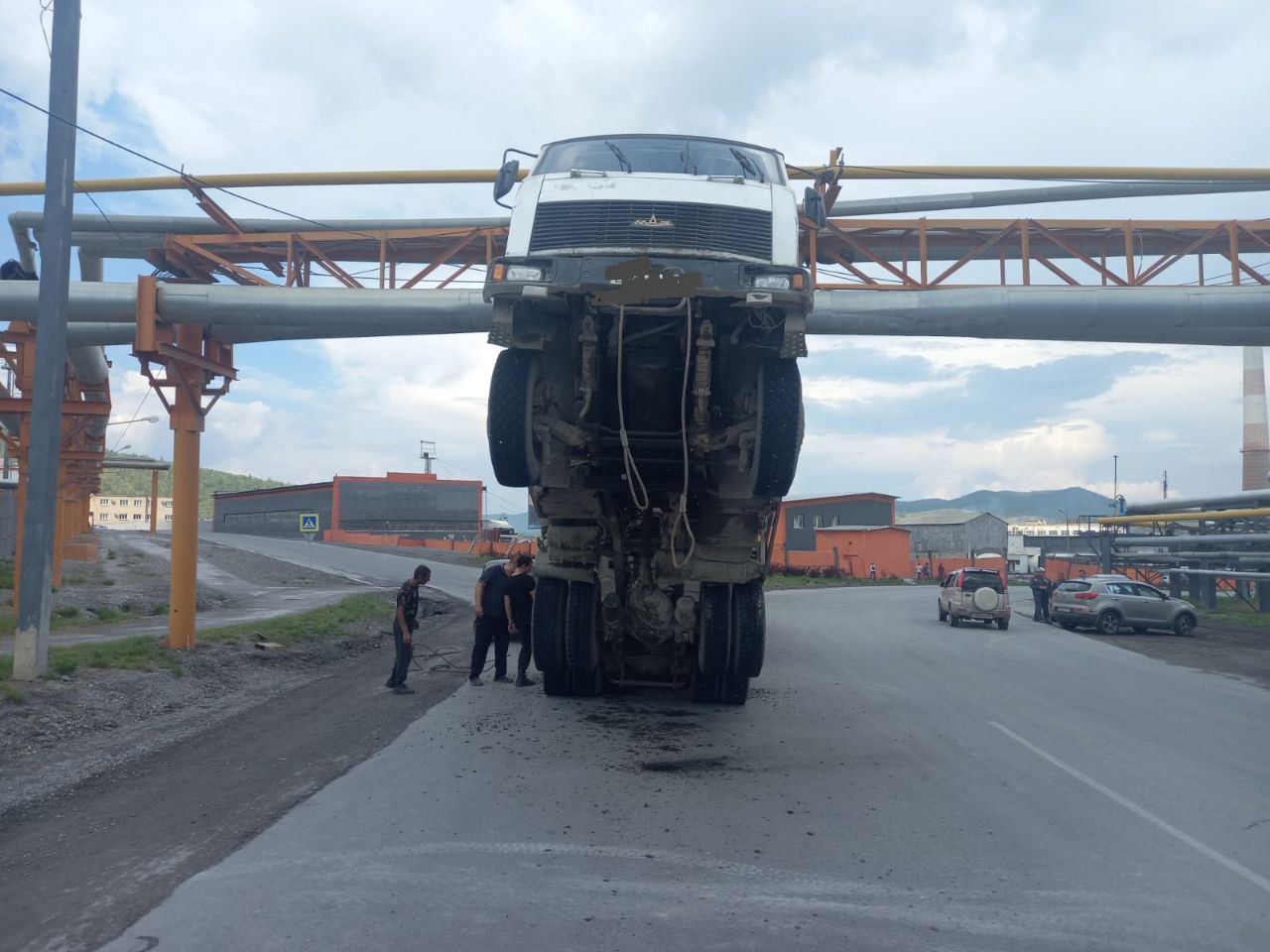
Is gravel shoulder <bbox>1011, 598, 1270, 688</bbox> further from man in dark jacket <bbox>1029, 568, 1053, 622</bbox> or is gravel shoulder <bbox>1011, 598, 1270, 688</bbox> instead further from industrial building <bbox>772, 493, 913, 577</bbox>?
industrial building <bbox>772, 493, 913, 577</bbox>

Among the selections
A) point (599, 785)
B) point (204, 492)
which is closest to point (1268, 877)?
point (599, 785)

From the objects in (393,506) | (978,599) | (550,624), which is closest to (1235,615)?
(978,599)

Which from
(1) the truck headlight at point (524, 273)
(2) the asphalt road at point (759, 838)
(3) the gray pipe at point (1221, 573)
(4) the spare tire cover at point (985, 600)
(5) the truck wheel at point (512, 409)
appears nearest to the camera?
(2) the asphalt road at point (759, 838)

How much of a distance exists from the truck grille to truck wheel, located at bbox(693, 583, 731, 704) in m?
3.21

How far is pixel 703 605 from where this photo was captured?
8.91m

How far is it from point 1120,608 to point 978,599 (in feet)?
10.9

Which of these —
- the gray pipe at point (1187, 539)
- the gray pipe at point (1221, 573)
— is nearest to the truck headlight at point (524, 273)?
the gray pipe at point (1187, 539)

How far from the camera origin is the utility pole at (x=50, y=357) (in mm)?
10125

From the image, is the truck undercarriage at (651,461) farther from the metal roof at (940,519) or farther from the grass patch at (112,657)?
the metal roof at (940,519)

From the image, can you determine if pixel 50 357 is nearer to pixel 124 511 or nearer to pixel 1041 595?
pixel 1041 595

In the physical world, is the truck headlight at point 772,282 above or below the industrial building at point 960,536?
above

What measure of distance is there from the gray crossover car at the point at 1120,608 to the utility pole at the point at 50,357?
22.4 metres

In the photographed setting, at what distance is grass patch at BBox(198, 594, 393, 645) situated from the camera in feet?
50.6

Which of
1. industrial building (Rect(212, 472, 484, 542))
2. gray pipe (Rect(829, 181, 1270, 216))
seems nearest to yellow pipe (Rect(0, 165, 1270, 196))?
gray pipe (Rect(829, 181, 1270, 216))
